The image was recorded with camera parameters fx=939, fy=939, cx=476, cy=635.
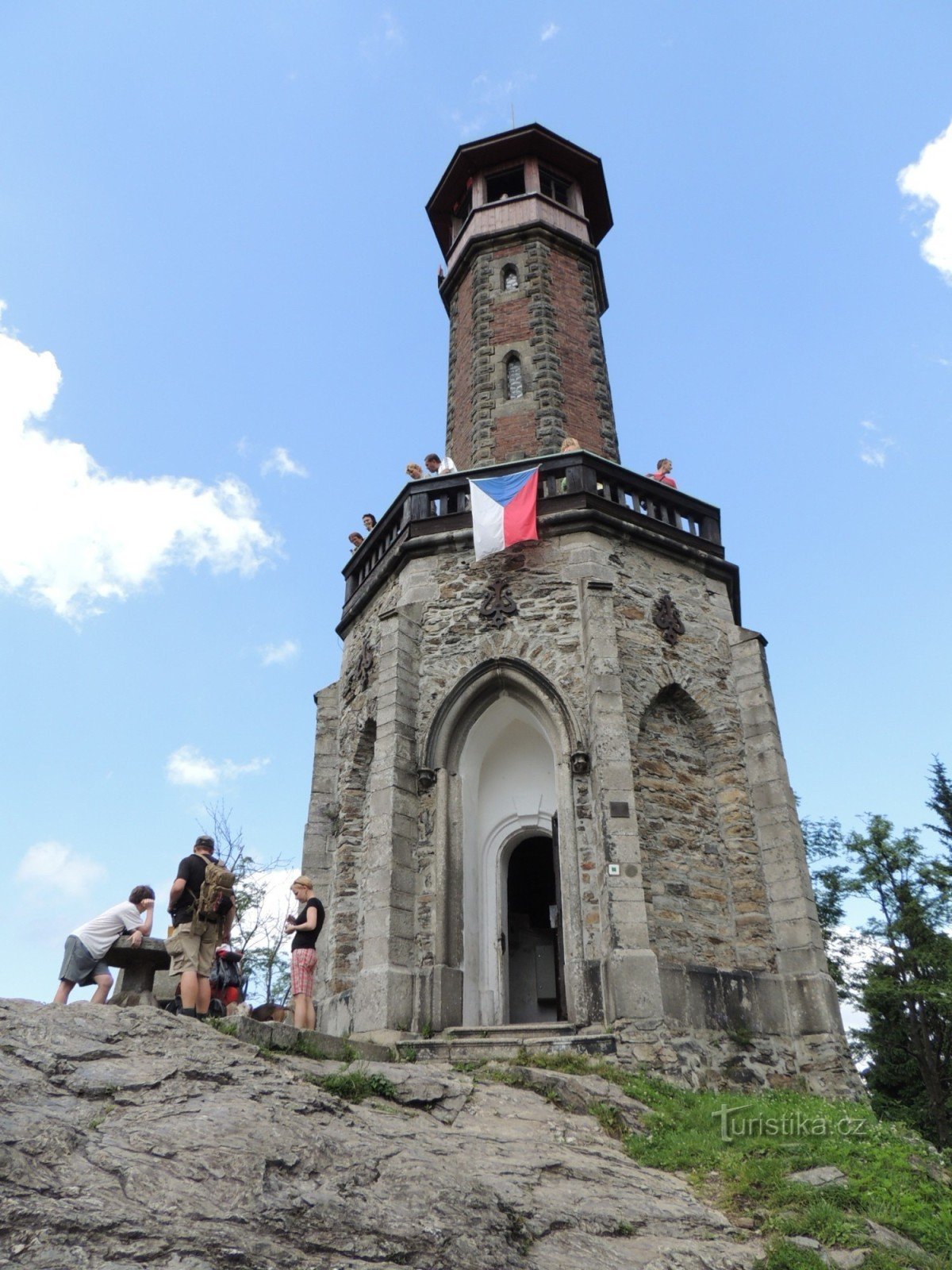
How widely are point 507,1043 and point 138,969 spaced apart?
12.0 ft

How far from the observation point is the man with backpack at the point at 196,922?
7270 millimetres

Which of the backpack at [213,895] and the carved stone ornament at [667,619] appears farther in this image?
the carved stone ornament at [667,619]

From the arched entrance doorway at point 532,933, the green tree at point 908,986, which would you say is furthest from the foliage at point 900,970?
the arched entrance doorway at point 532,933

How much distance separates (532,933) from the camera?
47.1ft

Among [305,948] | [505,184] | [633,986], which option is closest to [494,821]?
[633,986]

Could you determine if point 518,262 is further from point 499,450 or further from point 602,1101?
point 602,1101

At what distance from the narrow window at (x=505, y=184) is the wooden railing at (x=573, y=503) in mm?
10204

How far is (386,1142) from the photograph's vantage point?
545cm

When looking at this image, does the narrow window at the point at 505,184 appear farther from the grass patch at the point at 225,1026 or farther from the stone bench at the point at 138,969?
the grass patch at the point at 225,1026

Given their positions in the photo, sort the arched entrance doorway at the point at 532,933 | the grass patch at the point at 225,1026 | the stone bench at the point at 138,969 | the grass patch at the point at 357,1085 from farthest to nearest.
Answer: the arched entrance doorway at the point at 532,933
the stone bench at the point at 138,969
the grass patch at the point at 225,1026
the grass patch at the point at 357,1085

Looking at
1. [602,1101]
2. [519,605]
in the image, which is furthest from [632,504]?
[602,1101]

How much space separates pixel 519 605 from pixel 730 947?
497 cm

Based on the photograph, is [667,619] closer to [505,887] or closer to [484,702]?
[484,702]

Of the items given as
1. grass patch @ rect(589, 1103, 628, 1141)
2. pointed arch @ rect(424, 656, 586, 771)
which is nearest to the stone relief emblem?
pointed arch @ rect(424, 656, 586, 771)
